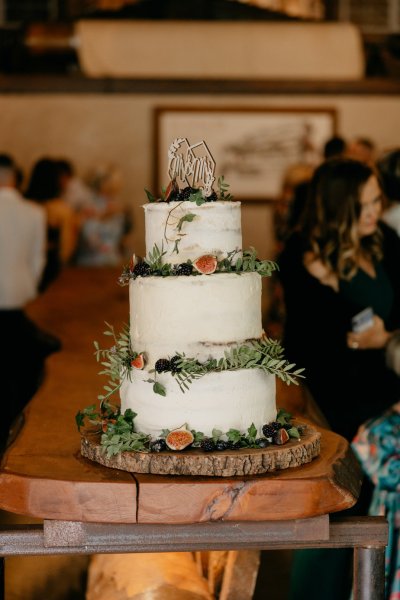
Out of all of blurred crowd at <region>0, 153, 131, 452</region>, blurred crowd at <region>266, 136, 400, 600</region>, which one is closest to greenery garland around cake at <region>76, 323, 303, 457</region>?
blurred crowd at <region>266, 136, 400, 600</region>

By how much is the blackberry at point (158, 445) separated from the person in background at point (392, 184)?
95.2 inches

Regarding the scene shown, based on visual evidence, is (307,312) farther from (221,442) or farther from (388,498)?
(221,442)

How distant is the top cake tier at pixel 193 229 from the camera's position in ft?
6.24

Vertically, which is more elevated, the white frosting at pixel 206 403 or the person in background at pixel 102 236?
the person in background at pixel 102 236

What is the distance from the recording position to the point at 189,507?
1794mm

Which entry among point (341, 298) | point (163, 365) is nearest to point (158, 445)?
point (163, 365)

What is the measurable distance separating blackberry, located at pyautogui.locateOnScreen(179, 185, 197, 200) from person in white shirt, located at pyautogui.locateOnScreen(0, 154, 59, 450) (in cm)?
356

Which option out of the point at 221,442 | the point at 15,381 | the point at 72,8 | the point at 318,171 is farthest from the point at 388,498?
the point at 72,8

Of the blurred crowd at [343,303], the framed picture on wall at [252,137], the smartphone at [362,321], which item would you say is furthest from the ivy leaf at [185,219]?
the framed picture on wall at [252,137]

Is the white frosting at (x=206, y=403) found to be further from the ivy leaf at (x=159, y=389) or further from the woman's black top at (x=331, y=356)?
the woman's black top at (x=331, y=356)

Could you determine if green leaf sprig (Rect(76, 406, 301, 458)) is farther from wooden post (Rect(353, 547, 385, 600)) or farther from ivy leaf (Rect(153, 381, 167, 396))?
wooden post (Rect(353, 547, 385, 600))

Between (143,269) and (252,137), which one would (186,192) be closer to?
(143,269)

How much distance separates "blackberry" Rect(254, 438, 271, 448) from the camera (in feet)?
6.24

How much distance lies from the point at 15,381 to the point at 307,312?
265cm
